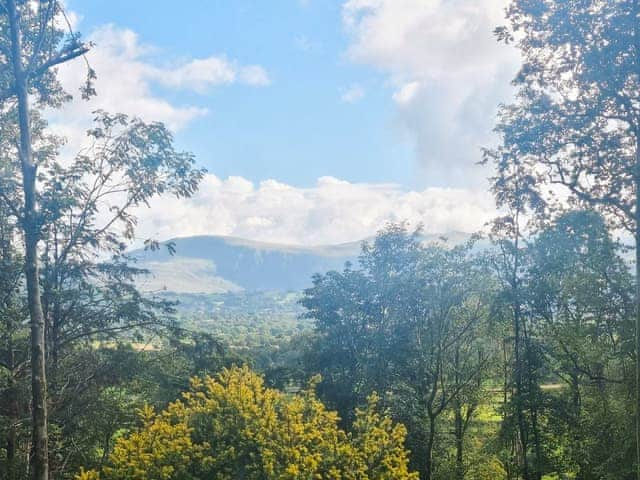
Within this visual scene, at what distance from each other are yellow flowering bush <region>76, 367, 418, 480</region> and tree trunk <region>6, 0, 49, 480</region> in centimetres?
264

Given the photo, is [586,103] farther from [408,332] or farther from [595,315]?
[408,332]

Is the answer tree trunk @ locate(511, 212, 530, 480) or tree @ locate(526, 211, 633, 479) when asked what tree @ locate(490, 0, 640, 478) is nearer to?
tree @ locate(526, 211, 633, 479)

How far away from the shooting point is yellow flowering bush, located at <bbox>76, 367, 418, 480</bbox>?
10930 mm

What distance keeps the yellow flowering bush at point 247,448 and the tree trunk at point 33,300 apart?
2638 mm

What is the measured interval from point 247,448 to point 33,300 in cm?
520

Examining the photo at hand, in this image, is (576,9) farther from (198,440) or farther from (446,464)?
(446,464)

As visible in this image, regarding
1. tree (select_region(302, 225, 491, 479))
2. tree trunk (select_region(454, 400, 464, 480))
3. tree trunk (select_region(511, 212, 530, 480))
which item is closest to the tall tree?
tree trunk (select_region(511, 212, 530, 480))

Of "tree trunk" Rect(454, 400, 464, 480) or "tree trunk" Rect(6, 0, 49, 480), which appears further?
"tree trunk" Rect(454, 400, 464, 480)

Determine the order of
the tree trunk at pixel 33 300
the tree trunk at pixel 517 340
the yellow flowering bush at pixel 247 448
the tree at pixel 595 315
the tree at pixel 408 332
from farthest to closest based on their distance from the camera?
the tree at pixel 408 332
the tree trunk at pixel 517 340
the tree at pixel 595 315
the yellow flowering bush at pixel 247 448
the tree trunk at pixel 33 300

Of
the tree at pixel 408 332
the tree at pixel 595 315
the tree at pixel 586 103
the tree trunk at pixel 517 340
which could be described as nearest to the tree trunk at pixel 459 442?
the tree at pixel 408 332

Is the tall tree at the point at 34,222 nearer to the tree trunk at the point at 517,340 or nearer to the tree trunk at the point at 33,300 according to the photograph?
the tree trunk at the point at 33,300

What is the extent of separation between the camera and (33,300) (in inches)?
348

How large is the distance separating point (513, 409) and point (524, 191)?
10.3 m

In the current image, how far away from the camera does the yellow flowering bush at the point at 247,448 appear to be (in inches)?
430
